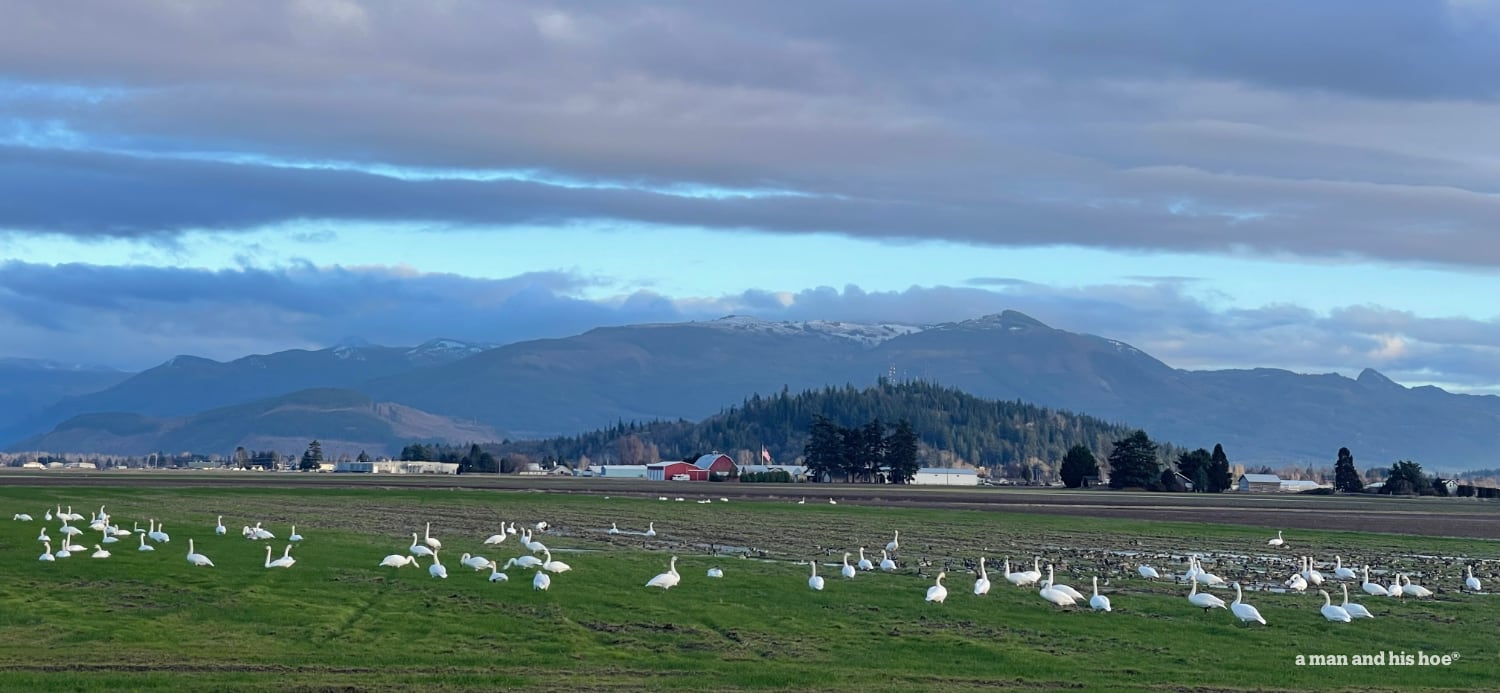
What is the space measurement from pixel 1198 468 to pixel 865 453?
38.9 metres

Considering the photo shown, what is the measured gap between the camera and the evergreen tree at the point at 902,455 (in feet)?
593

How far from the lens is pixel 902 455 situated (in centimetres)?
18062

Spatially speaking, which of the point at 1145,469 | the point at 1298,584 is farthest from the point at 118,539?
the point at 1145,469

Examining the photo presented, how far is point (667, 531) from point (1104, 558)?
17813 mm

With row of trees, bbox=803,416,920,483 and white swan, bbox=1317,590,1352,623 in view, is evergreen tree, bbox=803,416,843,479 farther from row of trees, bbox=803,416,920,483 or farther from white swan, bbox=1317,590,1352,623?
white swan, bbox=1317,590,1352,623

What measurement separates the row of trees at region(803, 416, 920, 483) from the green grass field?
131248 mm

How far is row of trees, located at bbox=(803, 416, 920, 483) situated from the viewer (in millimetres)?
181125

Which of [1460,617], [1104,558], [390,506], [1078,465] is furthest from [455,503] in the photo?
[1078,465]

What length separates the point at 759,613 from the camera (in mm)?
31234

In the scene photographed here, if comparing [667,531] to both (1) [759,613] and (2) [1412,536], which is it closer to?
(1) [759,613]

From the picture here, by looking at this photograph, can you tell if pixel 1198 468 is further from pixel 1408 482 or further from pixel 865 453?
pixel 865 453

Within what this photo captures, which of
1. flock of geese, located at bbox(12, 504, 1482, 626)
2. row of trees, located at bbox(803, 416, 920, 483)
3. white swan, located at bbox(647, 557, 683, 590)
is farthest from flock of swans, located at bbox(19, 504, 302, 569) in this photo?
row of trees, located at bbox(803, 416, 920, 483)

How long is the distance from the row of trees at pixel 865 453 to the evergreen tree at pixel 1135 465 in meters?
26.8

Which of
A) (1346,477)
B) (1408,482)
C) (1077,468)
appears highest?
(1077,468)
